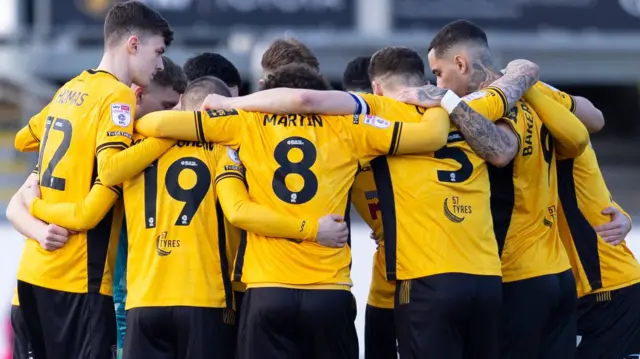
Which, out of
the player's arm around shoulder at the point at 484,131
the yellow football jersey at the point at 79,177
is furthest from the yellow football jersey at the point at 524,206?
the yellow football jersey at the point at 79,177

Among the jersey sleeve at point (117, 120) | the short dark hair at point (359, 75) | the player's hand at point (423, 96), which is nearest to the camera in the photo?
the jersey sleeve at point (117, 120)

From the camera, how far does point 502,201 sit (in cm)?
575

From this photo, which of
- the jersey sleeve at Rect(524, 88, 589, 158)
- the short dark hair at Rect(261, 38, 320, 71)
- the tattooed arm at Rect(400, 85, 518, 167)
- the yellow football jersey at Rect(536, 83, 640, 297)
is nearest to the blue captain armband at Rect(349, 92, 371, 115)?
the tattooed arm at Rect(400, 85, 518, 167)

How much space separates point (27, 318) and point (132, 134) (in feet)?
3.87

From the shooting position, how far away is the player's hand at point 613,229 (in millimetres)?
6160

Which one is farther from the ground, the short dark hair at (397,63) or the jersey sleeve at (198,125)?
the short dark hair at (397,63)

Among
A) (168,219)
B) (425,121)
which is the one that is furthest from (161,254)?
(425,121)

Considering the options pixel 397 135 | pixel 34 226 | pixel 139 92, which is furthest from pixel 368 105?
pixel 34 226

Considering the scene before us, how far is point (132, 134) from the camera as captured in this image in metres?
5.51

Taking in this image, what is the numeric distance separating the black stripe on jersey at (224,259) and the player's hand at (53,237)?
0.80 meters

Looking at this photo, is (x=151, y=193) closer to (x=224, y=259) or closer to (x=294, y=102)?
(x=224, y=259)

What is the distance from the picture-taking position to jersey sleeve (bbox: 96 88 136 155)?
541 cm

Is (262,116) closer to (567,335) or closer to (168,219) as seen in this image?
(168,219)

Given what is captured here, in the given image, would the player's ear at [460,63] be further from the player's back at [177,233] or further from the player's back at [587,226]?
the player's back at [177,233]
